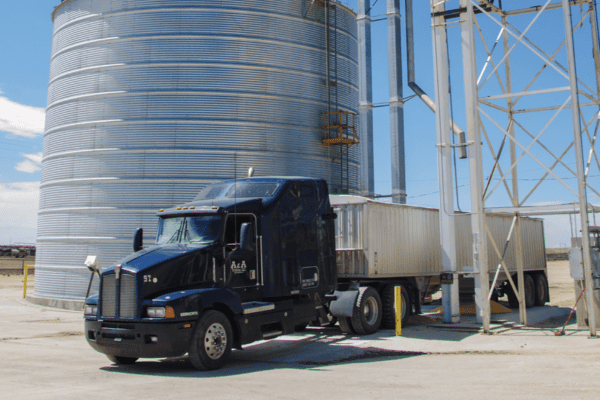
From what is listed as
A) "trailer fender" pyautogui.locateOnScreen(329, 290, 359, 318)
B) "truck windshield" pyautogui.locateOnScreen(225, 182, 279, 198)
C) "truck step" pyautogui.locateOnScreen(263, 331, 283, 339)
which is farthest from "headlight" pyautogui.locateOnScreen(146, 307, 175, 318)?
"trailer fender" pyautogui.locateOnScreen(329, 290, 359, 318)

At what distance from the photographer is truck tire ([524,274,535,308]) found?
68.7ft

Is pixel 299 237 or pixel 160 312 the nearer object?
pixel 160 312

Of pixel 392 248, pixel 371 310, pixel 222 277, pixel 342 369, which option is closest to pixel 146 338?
pixel 222 277

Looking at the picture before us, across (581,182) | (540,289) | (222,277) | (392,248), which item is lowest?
(540,289)

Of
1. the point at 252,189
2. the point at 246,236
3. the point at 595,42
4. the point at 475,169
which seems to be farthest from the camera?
the point at 595,42

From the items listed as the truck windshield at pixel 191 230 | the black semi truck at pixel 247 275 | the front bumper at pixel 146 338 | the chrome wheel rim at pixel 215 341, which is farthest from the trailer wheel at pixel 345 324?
the front bumper at pixel 146 338

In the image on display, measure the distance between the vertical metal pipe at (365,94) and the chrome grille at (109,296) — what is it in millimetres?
21507

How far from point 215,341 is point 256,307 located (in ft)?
3.64

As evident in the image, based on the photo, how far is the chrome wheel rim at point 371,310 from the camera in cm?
1417

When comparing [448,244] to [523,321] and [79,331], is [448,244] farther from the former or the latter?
[79,331]

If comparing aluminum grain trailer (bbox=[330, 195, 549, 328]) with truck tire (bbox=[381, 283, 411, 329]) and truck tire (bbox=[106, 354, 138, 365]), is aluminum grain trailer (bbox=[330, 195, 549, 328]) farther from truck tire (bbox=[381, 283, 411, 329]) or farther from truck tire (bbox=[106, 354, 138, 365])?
truck tire (bbox=[106, 354, 138, 365])

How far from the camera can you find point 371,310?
47.1 ft

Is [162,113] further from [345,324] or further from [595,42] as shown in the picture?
[595,42]

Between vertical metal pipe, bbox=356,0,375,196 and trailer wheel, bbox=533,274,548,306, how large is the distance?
10.4 metres
